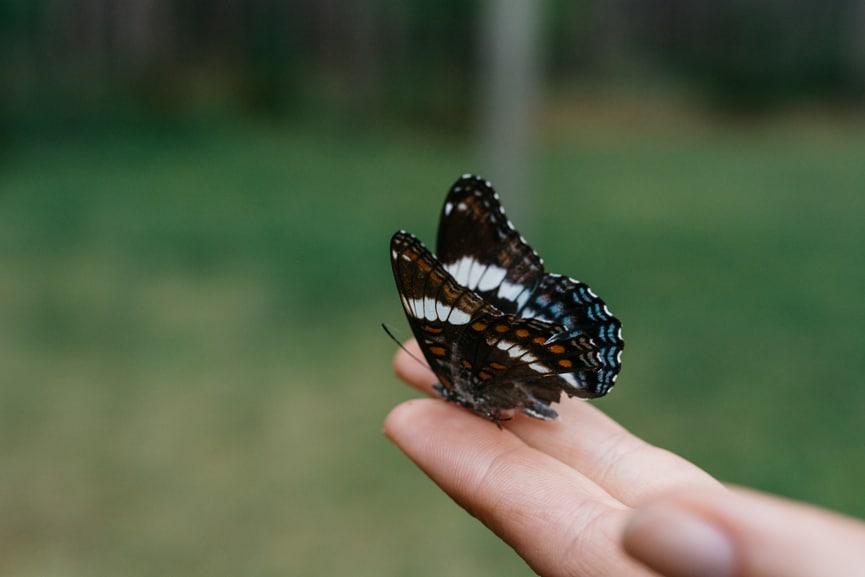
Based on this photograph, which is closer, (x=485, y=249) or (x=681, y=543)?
(x=681, y=543)

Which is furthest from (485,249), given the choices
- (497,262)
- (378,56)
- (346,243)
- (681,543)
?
(378,56)

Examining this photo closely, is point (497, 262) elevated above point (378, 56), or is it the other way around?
point (378, 56)

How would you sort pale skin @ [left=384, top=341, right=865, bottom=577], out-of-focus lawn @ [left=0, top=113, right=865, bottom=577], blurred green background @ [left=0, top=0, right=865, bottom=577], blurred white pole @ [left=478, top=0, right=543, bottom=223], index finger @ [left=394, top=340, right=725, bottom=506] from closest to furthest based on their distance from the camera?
pale skin @ [left=384, top=341, right=865, bottom=577], index finger @ [left=394, top=340, right=725, bottom=506], out-of-focus lawn @ [left=0, top=113, right=865, bottom=577], blurred green background @ [left=0, top=0, right=865, bottom=577], blurred white pole @ [left=478, top=0, right=543, bottom=223]

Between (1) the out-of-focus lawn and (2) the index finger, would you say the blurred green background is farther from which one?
(2) the index finger

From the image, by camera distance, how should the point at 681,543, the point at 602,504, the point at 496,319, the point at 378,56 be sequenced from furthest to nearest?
Result: the point at 378,56 → the point at 496,319 → the point at 602,504 → the point at 681,543

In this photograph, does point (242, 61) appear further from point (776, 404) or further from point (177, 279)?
point (776, 404)

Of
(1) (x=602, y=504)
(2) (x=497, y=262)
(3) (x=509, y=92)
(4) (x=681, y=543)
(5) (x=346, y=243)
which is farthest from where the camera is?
(5) (x=346, y=243)

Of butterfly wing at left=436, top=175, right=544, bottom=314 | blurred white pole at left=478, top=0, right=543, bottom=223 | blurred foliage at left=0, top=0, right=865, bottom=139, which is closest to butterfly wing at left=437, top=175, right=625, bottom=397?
butterfly wing at left=436, top=175, right=544, bottom=314

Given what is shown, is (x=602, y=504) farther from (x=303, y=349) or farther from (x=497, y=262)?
(x=303, y=349)
